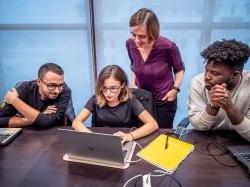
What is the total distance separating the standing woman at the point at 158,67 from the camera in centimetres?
189

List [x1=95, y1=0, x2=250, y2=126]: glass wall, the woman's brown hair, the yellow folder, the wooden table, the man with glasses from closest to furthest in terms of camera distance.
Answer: the wooden table
the yellow folder
the man with glasses
the woman's brown hair
[x1=95, y1=0, x2=250, y2=126]: glass wall

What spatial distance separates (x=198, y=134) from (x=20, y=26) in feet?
7.63

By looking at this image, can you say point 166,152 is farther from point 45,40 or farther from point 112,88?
point 45,40

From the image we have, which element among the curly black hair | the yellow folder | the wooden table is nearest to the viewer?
the wooden table

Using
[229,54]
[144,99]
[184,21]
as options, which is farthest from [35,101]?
[184,21]

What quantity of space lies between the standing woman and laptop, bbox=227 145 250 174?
807 millimetres

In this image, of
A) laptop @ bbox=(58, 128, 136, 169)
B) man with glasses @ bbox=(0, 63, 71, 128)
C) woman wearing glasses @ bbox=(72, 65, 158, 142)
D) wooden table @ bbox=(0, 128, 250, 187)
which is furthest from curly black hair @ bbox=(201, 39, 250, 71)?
man with glasses @ bbox=(0, 63, 71, 128)

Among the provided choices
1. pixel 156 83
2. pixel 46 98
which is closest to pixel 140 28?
pixel 156 83

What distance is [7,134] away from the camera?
4.94 ft

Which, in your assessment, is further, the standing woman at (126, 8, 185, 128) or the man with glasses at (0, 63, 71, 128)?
the standing woman at (126, 8, 185, 128)

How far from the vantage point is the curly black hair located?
1391mm

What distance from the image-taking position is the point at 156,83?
2039 millimetres

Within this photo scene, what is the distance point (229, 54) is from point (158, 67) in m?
0.68

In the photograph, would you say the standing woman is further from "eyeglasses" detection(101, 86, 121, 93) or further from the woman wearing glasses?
"eyeglasses" detection(101, 86, 121, 93)
